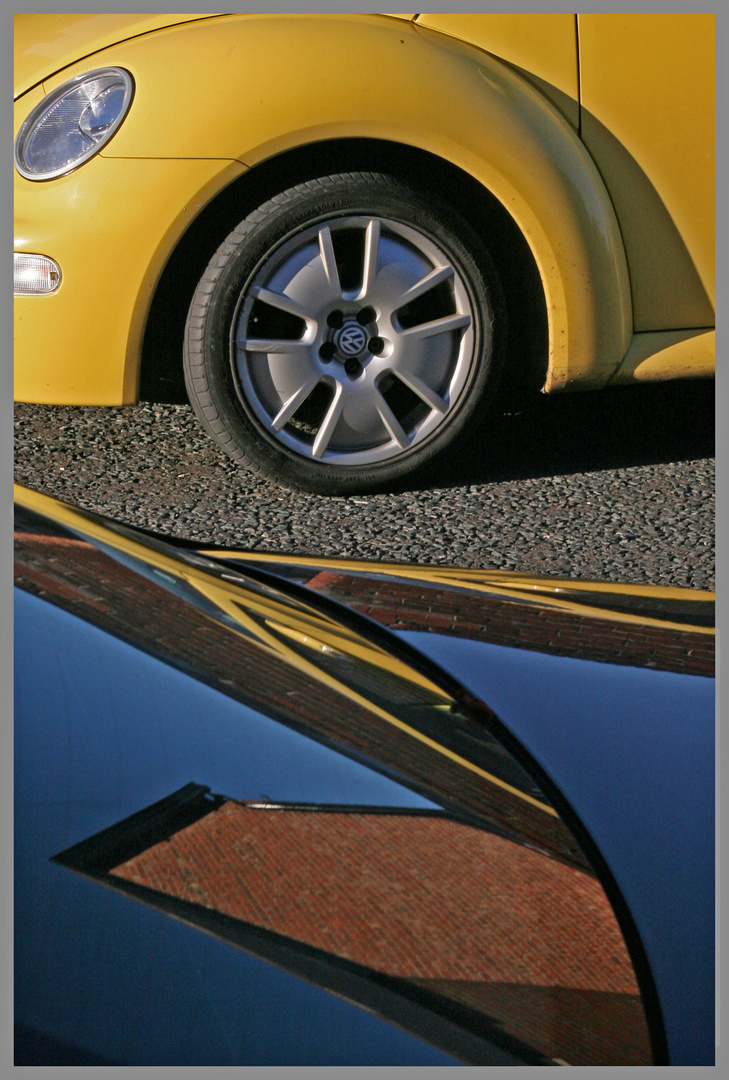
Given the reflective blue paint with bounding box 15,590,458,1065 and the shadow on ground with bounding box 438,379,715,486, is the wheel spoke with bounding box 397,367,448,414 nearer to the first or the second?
the shadow on ground with bounding box 438,379,715,486

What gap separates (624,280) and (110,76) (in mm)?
1593

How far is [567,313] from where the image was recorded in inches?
128

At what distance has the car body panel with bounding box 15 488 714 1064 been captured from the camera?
95 cm

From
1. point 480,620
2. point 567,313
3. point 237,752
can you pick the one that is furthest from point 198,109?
point 237,752

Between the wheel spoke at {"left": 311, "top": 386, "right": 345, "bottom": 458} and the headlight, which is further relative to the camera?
the wheel spoke at {"left": 311, "top": 386, "right": 345, "bottom": 458}

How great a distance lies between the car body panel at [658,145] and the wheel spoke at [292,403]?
103 cm

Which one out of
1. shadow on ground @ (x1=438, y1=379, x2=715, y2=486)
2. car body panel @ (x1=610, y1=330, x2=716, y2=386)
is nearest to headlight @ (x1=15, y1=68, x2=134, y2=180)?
shadow on ground @ (x1=438, y1=379, x2=715, y2=486)

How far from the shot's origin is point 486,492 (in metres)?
3.43

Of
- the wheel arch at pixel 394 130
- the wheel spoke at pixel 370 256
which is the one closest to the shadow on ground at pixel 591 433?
the wheel arch at pixel 394 130

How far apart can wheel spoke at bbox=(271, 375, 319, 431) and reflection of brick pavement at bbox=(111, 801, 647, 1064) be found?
2.28m

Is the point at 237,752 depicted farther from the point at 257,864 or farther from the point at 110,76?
the point at 110,76

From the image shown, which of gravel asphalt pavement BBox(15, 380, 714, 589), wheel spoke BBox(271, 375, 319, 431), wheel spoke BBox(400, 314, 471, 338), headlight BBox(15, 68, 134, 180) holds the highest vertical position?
headlight BBox(15, 68, 134, 180)

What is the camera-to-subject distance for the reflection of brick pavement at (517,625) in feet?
5.01

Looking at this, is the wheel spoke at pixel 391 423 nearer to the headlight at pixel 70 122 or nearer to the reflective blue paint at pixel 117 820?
the headlight at pixel 70 122
